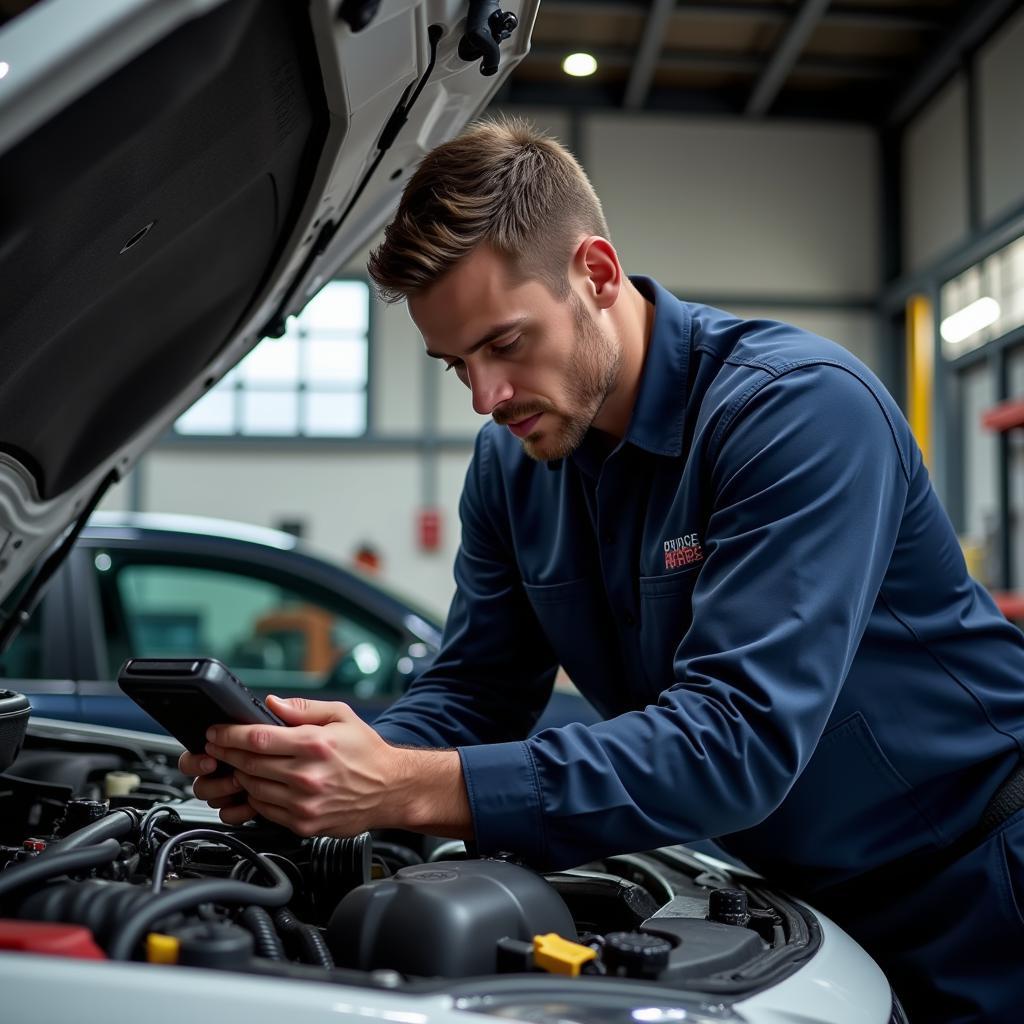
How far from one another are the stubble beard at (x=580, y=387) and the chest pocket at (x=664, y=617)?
0.65 ft

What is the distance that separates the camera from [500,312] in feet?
4.26

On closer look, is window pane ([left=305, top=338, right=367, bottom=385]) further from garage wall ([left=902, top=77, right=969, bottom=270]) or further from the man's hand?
the man's hand

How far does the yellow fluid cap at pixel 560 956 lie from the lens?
858 mm

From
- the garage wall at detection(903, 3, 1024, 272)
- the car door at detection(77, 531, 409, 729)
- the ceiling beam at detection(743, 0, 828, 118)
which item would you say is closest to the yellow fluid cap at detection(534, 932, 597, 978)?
the car door at detection(77, 531, 409, 729)

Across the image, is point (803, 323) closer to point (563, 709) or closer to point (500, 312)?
point (563, 709)

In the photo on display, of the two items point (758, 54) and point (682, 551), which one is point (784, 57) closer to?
point (758, 54)

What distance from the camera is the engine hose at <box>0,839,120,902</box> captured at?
895 mm

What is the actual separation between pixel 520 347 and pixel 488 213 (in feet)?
0.52

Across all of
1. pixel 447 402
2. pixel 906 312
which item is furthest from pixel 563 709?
pixel 906 312

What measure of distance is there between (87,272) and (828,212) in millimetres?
9237

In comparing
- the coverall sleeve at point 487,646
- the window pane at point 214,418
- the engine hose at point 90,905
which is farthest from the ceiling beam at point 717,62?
the engine hose at point 90,905

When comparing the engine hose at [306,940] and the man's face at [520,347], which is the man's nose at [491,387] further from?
the engine hose at [306,940]

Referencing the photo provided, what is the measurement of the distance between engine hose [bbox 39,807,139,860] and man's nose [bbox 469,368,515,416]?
592mm

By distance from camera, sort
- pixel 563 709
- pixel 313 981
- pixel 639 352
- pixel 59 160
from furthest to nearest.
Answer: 1. pixel 563 709
2. pixel 639 352
3. pixel 59 160
4. pixel 313 981
